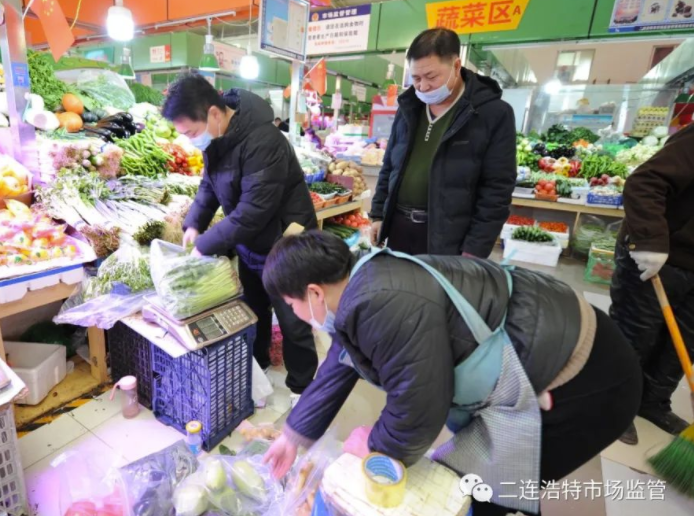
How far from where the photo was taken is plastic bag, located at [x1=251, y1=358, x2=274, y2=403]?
88.3 inches

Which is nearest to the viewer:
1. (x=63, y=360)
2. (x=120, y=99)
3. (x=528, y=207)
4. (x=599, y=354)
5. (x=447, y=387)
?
(x=447, y=387)

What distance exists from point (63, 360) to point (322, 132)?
6.44 m

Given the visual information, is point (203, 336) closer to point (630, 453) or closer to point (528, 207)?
point (630, 453)

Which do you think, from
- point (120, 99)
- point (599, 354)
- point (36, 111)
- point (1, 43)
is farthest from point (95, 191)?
point (599, 354)

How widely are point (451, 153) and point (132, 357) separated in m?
1.95

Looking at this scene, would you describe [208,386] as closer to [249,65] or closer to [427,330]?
[427,330]

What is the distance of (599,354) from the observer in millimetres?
1065

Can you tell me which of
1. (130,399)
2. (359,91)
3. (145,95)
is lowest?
(130,399)

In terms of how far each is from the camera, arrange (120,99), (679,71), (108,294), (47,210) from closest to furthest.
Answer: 1. (108,294)
2. (47,210)
3. (120,99)
4. (679,71)

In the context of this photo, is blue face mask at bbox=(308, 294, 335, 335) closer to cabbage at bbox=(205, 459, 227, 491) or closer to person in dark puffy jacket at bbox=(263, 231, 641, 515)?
person in dark puffy jacket at bbox=(263, 231, 641, 515)

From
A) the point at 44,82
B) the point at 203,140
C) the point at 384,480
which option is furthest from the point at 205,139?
the point at 44,82

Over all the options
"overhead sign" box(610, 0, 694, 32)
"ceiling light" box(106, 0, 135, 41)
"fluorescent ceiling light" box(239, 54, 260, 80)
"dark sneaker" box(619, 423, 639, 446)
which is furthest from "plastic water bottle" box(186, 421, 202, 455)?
"overhead sign" box(610, 0, 694, 32)

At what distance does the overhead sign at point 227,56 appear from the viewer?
673 cm

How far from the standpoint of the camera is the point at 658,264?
1.85 m
